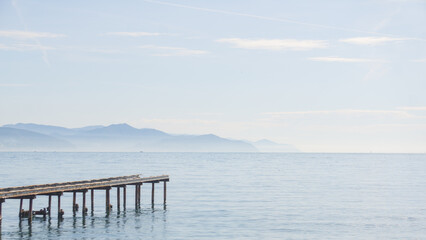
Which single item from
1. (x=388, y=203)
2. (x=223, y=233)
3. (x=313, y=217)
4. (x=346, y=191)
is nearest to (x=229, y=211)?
(x=313, y=217)

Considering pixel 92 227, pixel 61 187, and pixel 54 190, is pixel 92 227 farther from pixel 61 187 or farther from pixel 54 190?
pixel 54 190

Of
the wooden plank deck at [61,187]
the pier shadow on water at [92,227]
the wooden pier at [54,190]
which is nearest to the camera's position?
the wooden plank deck at [61,187]

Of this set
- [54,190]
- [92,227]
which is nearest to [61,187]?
[54,190]

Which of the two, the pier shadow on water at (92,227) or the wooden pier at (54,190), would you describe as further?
the pier shadow on water at (92,227)

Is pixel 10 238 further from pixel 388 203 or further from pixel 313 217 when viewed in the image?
pixel 388 203

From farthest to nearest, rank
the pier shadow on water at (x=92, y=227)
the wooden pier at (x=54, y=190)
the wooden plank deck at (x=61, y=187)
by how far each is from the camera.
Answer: the pier shadow on water at (x=92, y=227) < the wooden pier at (x=54, y=190) < the wooden plank deck at (x=61, y=187)

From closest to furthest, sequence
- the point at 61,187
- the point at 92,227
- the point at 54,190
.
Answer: the point at 54,190 < the point at 92,227 < the point at 61,187

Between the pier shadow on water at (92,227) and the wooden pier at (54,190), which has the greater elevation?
the wooden pier at (54,190)

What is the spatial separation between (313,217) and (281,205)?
13508 millimetres

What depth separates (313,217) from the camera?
73938mm

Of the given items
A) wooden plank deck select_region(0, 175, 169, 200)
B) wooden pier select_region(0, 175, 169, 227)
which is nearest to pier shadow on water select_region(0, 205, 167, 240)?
wooden pier select_region(0, 175, 169, 227)

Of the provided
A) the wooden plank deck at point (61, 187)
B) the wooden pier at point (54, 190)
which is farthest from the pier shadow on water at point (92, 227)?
the wooden plank deck at point (61, 187)

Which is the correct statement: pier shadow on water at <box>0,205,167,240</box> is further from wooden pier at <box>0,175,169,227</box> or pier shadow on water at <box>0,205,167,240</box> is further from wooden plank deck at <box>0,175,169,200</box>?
wooden plank deck at <box>0,175,169,200</box>

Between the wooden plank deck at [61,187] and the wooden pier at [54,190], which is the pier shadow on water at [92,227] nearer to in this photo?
the wooden pier at [54,190]
